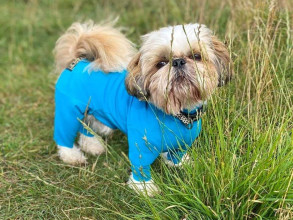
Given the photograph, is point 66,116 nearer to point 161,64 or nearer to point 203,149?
point 161,64

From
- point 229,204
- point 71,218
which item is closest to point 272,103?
point 229,204

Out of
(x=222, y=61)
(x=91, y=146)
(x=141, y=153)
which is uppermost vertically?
(x=222, y=61)

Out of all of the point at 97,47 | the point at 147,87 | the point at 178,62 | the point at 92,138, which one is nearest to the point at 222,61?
the point at 178,62

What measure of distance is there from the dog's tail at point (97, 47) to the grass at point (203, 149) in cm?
73

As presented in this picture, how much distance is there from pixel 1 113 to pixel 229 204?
9.05 ft

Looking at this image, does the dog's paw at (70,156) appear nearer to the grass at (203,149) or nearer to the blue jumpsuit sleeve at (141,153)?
the grass at (203,149)

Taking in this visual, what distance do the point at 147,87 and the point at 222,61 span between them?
0.55 meters

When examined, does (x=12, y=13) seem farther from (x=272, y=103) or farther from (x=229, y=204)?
(x=229, y=204)

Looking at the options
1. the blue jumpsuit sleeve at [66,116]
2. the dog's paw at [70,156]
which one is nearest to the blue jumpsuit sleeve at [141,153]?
the blue jumpsuit sleeve at [66,116]

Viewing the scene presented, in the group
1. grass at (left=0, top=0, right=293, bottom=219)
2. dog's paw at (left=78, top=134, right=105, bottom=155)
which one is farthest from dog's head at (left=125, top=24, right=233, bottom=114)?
dog's paw at (left=78, top=134, right=105, bottom=155)

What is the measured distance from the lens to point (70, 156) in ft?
11.5

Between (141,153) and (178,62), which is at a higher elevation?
(178,62)

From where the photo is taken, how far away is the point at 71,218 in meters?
2.74

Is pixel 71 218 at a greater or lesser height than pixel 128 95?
lesser
